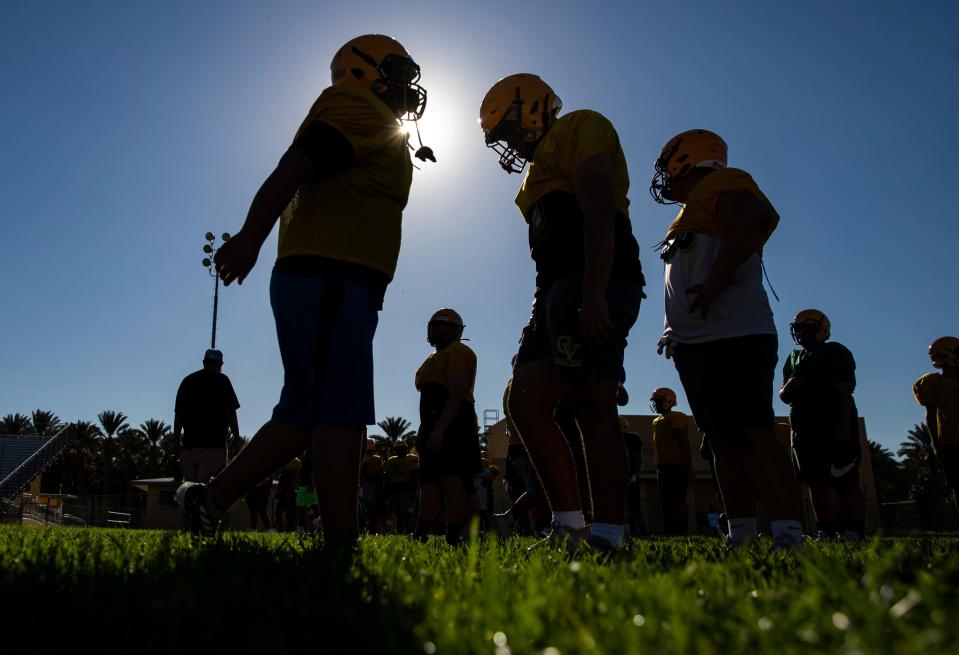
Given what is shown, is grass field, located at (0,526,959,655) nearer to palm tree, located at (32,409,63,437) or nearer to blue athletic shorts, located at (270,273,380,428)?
blue athletic shorts, located at (270,273,380,428)

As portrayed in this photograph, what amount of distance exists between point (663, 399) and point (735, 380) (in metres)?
8.84

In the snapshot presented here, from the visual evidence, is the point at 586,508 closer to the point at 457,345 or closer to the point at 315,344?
the point at 457,345

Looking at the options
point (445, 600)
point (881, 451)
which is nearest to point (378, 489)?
point (445, 600)

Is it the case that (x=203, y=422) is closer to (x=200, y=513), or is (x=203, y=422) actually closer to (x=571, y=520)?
(x=200, y=513)

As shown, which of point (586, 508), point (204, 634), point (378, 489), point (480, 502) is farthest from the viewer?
point (378, 489)

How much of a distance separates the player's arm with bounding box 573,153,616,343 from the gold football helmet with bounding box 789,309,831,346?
473 cm

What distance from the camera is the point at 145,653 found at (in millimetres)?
1229

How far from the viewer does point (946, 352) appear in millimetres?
8438

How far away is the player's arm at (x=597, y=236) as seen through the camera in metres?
→ 3.44

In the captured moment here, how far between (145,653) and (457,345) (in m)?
5.54

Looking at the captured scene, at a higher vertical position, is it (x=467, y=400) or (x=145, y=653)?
(x=467, y=400)

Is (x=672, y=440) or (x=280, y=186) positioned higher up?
(x=280, y=186)

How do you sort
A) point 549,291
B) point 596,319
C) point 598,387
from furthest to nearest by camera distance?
1. point 549,291
2. point 598,387
3. point 596,319

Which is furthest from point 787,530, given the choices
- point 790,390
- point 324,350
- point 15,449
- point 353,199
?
point 15,449
